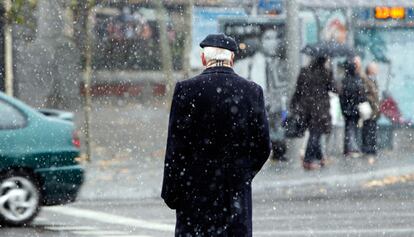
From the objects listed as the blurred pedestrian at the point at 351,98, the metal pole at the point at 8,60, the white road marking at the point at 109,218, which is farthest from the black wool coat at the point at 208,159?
the metal pole at the point at 8,60

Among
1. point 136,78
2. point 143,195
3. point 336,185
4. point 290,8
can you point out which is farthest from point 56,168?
point 136,78

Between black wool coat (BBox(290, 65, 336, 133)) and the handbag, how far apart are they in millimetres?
84

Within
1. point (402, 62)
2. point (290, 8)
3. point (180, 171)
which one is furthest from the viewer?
point (402, 62)

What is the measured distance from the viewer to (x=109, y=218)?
13.9 meters

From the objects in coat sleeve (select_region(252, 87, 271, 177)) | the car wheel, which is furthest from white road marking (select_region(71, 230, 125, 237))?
coat sleeve (select_region(252, 87, 271, 177))

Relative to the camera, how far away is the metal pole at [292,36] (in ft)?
63.3

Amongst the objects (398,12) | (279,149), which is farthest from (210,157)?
(398,12)

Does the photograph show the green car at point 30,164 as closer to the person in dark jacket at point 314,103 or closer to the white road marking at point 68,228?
the white road marking at point 68,228

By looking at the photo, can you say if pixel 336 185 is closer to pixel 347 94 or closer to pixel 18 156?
pixel 347 94

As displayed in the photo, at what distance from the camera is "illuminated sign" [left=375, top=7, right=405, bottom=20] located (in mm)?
22781

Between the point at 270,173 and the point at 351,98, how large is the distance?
125 inches

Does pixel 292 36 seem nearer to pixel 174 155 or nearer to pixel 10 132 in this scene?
pixel 10 132

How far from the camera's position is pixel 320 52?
2031 centimetres

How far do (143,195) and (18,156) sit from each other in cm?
387
